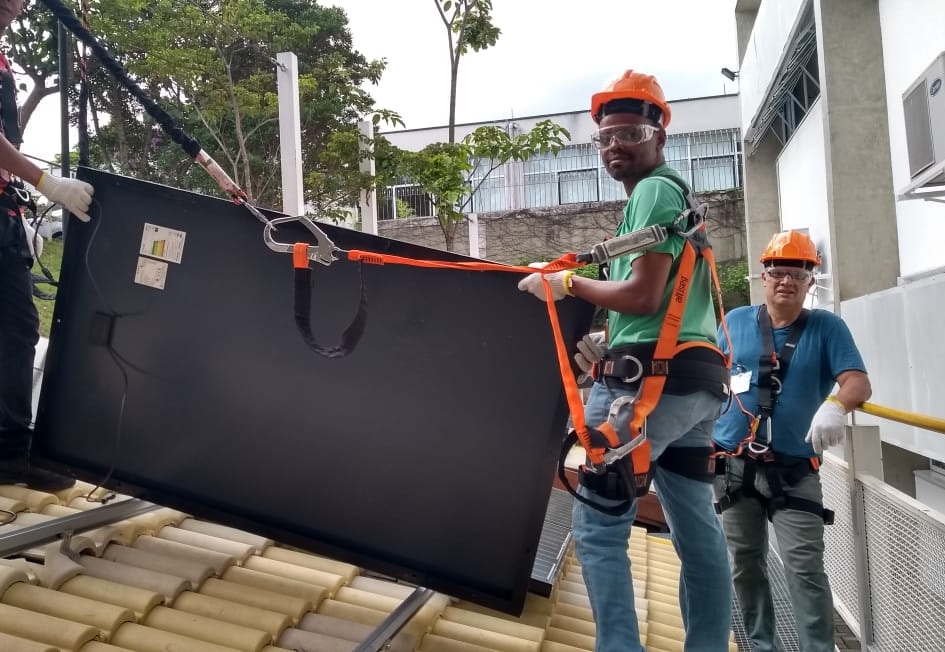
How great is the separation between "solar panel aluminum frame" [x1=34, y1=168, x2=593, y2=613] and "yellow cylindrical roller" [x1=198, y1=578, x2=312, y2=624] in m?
0.21

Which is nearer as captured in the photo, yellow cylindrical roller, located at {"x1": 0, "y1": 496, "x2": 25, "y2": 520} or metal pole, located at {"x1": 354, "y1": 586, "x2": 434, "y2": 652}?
metal pole, located at {"x1": 354, "y1": 586, "x2": 434, "y2": 652}

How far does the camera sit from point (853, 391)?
10.4 feet

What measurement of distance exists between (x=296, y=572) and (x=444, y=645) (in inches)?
28.5

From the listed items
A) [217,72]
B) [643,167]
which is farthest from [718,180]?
[643,167]

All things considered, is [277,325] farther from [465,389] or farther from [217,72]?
[217,72]

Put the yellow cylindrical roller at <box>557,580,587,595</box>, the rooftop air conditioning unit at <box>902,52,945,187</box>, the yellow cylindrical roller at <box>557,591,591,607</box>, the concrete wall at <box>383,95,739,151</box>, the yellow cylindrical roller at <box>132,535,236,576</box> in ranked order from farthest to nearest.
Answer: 1. the concrete wall at <box>383,95,739,151</box>
2. the rooftop air conditioning unit at <box>902,52,945,187</box>
3. the yellow cylindrical roller at <box>557,580,587,595</box>
4. the yellow cylindrical roller at <box>557,591,591,607</box>
5. the yellow cylindrical roller at <box>132,535,236,576</box>

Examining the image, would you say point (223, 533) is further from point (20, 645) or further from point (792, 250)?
point (792, 250)

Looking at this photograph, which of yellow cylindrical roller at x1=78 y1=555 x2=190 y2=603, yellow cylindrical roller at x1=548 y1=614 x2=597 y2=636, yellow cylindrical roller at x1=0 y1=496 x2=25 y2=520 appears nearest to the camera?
yellow cylindrical roller at x1=78 y1=555 x2=190 y2=603

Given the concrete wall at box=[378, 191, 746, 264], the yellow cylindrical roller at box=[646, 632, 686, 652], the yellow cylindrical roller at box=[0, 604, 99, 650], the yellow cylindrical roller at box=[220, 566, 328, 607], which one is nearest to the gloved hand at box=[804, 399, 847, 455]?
the yellow cylindrical roller at box=[646, 632, 686, 652]

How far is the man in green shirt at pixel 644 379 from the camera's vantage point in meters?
2.08

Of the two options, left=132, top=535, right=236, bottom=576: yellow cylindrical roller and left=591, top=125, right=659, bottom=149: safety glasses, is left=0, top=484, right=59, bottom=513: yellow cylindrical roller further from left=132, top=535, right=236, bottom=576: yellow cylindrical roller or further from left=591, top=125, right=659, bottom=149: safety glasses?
left=591, top=125, right=659, bottom=149: safety glasses

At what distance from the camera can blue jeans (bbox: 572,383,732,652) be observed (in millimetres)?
2062

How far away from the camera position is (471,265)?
7.17 ft

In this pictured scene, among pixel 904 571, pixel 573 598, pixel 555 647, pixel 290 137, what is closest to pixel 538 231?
pixel 290 137
